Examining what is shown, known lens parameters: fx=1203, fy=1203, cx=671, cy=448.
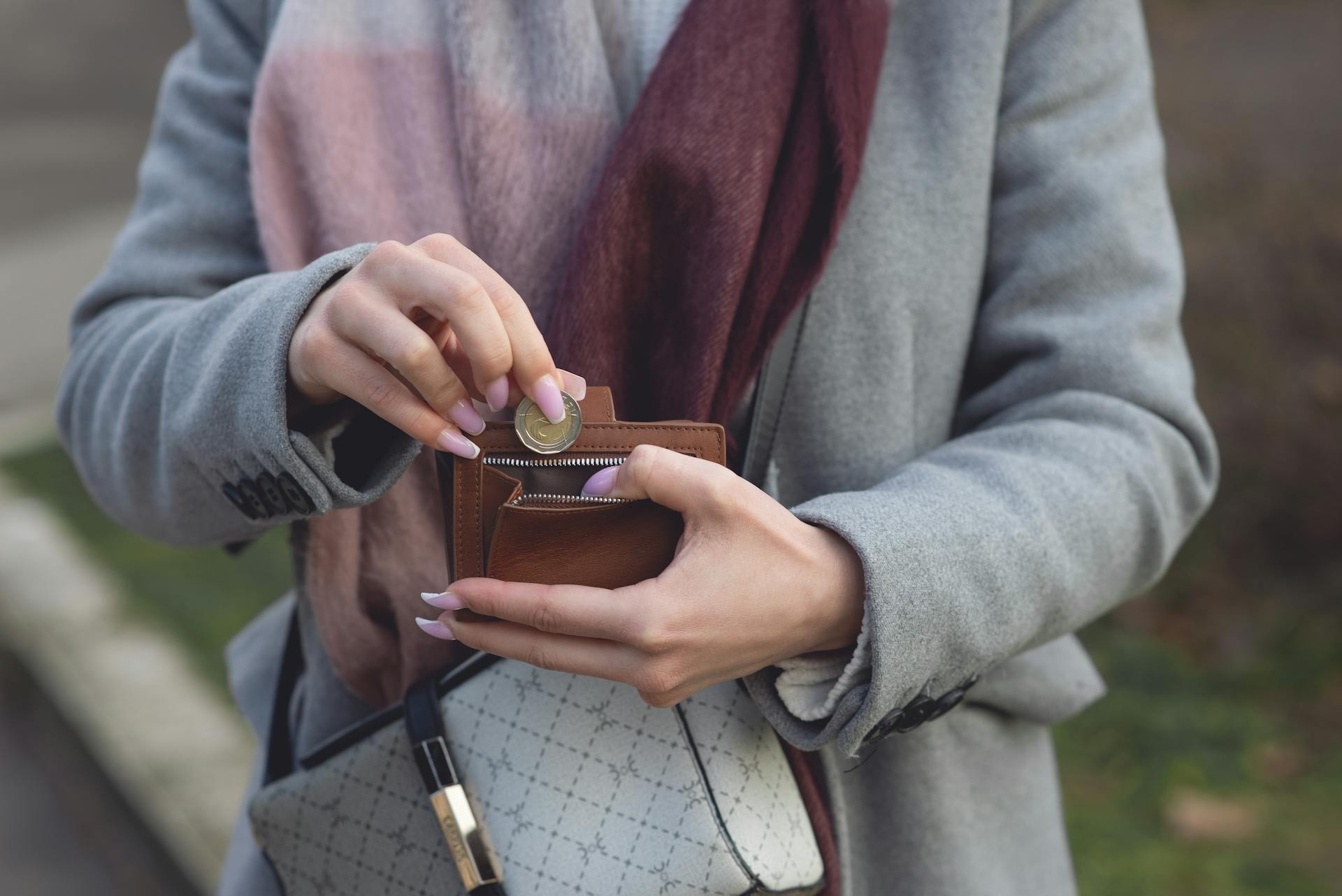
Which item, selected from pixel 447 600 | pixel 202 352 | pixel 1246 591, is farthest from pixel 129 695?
pixel 1246 591

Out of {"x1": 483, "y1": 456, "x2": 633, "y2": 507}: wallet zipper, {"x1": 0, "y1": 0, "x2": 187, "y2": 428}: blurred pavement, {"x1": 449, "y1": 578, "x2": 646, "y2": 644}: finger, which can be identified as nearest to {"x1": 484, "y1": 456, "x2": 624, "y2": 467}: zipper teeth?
{"x1": 483, "y1": 456, "x2": 633, "y2": 507}: wallet zipper

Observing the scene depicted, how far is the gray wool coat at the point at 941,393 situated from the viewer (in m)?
1.14

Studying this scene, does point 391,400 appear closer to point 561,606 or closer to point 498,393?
point 498,393

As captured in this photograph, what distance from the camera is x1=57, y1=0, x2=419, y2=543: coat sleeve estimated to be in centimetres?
107

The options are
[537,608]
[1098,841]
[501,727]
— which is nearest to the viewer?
[537,608]

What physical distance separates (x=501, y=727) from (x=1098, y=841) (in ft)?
6.42

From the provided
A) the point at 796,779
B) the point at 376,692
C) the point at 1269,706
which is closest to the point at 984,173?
the point at 796,779

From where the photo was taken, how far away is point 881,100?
1.30 m

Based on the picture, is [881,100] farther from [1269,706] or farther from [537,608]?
[1269,706]

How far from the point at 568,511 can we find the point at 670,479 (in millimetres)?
88

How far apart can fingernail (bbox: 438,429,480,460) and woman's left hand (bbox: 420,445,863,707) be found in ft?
0.35

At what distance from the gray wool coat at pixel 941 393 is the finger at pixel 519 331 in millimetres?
177

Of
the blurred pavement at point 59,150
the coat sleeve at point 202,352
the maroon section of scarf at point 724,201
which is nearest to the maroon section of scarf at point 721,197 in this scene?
the maroon section of scarf at point 724,201

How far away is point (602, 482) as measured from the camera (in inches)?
40.2
